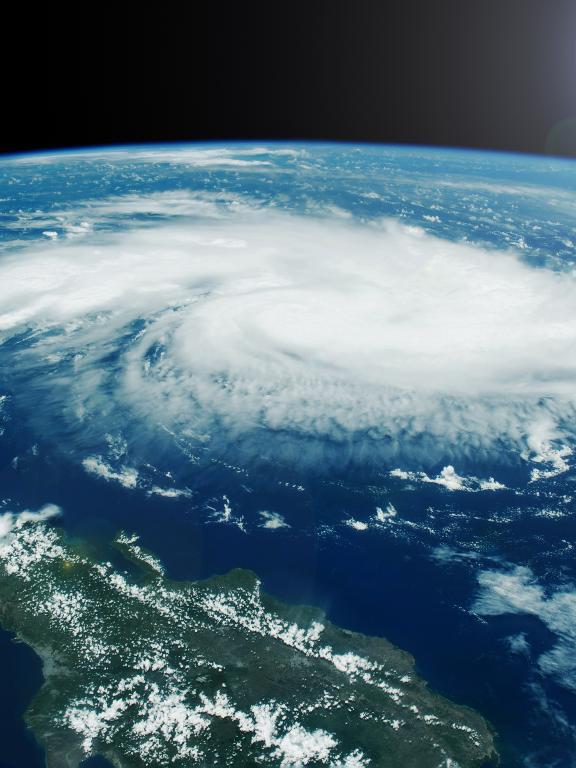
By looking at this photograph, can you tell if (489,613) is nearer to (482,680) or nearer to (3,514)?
(482,680)

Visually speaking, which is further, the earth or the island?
the earth

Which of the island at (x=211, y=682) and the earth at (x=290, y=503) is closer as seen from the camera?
the island at (x=211, y=682)

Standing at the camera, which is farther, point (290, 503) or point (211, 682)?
point (290, 503)

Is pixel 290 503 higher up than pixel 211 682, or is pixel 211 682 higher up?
pixel 290 503

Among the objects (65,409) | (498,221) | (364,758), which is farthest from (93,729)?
(498,221)
